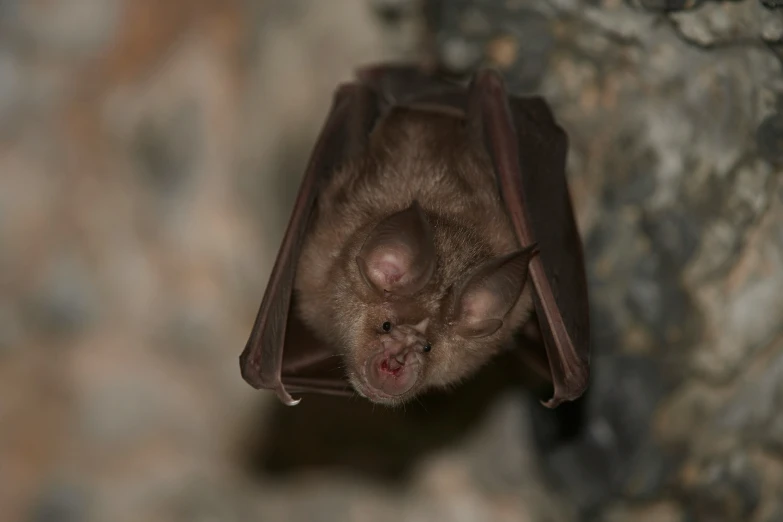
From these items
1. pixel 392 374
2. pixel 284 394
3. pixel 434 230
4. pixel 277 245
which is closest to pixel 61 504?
pixel 277 245

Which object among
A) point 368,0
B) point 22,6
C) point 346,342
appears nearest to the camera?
point 346,342

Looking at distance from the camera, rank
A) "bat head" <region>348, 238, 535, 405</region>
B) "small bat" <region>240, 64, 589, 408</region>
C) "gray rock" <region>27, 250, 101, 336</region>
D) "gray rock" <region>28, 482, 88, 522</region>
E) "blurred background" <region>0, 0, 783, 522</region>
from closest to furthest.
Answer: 1. "bat head" <region>348, 238, 535, 405</region>
2. "small bat" <region>240, 64, 589, 408</region>
3. "blurred background" <region>0, 0, 783, 522</region>
4. "gray rock" <region>27, 250, 101, 336</region>
5. "gray rock" <region>28, 482, 88, 522</region>

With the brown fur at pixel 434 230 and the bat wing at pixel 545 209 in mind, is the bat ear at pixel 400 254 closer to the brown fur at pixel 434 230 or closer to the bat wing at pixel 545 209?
the brown fur at pixel 434 230

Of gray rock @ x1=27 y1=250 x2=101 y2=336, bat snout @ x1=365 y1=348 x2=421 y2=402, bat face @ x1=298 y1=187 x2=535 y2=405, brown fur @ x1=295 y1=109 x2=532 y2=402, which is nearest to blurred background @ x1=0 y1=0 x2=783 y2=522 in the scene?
gray rock @ x1=27 y1=250 x2=101 y2=336

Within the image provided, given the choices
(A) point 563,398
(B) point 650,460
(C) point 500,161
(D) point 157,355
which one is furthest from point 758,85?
(D) point 157,355

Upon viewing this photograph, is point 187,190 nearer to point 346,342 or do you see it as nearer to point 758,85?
point 346,342

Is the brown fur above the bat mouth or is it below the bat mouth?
above

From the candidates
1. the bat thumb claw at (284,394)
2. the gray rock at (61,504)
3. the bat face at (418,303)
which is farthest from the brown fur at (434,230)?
the gray rock at (61,504)

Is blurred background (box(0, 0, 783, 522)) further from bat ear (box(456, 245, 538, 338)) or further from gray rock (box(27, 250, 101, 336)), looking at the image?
bat ear (box(456, 245, 538, 338))
